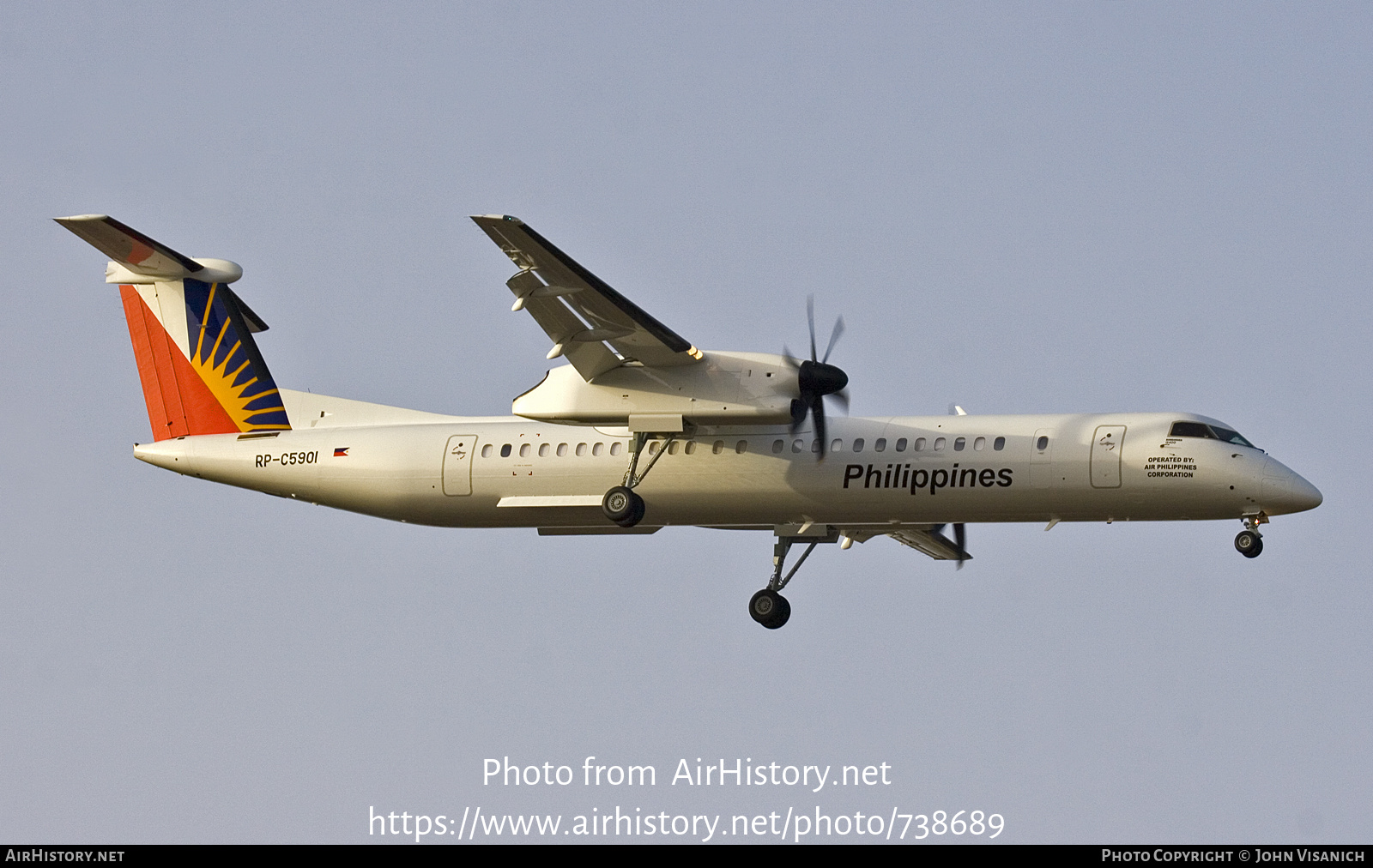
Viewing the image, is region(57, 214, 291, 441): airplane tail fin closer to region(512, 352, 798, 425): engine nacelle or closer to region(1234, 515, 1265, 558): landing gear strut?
region(512, 352, 798, 425): engine nacelle

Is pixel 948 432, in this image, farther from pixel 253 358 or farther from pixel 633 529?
pixel 253 358

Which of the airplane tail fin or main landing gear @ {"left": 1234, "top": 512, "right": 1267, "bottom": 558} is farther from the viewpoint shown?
the airplane tail fin

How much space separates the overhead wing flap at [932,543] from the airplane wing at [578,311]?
17.2 ft

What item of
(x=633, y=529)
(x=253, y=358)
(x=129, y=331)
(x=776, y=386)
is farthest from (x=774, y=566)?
(x=129, y=331)

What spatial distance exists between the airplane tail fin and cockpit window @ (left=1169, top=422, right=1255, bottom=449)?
12.8 metres

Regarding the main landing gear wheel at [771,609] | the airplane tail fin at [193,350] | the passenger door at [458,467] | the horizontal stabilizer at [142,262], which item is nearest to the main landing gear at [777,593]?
the main landing gear wheel at [771,609]

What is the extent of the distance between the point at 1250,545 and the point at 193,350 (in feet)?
50.5

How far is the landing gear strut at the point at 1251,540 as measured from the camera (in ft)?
72.0

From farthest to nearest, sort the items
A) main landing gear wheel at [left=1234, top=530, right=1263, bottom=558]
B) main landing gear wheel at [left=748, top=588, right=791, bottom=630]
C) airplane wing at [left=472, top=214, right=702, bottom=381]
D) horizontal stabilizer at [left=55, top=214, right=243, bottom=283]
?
main landing gear wheel at [left=748, top=588, right=791, bottom=630]
horizontal stabilizer at [left=55, top=214, right=243, bottom=283]
main landing gear wheel at [left=1234, top=530, right=1263, bottom=558]
airplane wing at [left=472, top=214, right=702, bottom=381]

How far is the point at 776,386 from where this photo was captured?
22.7 meters

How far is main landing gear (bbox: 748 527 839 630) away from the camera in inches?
1024

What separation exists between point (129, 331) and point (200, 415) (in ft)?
6.04

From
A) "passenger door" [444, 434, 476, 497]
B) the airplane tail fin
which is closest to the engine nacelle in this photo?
"passenger door" [444, 434, 476, 497]

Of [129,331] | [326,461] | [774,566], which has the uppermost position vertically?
[129,331]
